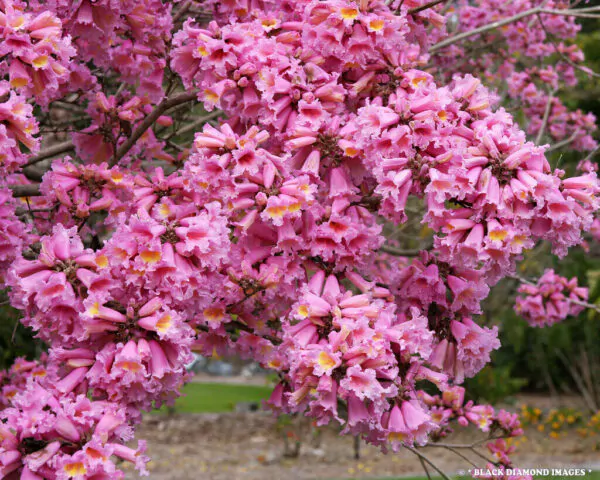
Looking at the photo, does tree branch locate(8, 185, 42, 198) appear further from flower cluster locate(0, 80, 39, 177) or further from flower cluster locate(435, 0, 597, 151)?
flower cluster locate(435, 0, 597, 151)

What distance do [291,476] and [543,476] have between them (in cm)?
500

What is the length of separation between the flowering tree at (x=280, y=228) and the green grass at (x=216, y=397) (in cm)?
1081

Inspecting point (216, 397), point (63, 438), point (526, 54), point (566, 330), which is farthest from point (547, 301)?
point (216, 397)

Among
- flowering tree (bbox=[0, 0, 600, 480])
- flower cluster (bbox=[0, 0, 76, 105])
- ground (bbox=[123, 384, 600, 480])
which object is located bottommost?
ground (bbox=[123, 384, 600, 480])

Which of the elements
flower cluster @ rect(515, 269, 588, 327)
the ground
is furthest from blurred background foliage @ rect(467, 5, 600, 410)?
flower cluster @ rect(515, 269, 588, 327)

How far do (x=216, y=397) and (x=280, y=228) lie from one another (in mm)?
14990

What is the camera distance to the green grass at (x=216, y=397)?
14.3m

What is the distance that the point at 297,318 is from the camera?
6.84ft

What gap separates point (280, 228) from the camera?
2244mm

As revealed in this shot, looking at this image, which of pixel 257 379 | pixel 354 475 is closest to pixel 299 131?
pixel 354 475

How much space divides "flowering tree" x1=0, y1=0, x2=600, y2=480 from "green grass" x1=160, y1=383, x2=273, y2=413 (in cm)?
1081

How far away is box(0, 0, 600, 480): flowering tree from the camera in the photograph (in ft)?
6.58

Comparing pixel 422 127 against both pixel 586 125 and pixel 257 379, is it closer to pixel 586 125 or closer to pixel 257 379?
pixel 586 125

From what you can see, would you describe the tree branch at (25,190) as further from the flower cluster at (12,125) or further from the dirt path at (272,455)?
the dirt path at (272,455)
